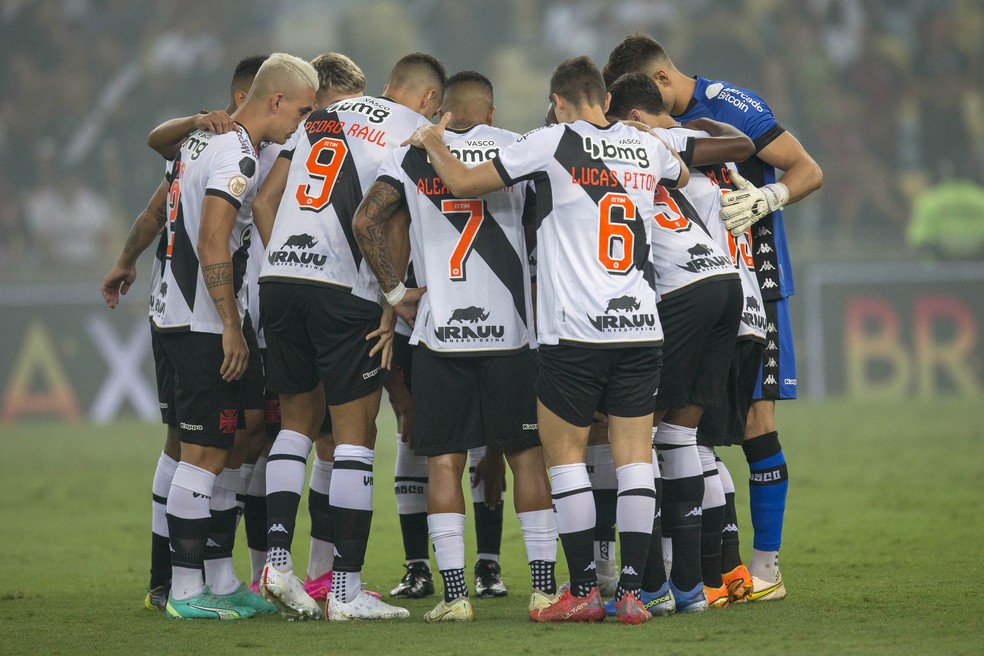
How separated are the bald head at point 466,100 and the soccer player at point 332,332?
23 centimetres

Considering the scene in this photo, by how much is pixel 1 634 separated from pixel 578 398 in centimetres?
247

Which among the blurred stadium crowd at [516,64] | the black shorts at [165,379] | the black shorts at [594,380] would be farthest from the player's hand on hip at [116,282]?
the blurred stadium crowd at [516,64]

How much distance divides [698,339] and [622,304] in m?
0.52

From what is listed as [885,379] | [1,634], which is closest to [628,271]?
[1,634]

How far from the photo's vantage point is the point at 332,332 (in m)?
4.84

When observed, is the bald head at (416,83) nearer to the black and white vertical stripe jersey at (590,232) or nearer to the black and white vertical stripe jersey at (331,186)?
the black and white vertical stripe jersey at (331,186)

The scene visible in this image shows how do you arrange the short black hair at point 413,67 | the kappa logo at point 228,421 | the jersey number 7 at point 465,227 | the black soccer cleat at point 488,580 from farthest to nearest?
the black soccer cleat at point 488,580, the short black hair at point 413,67, the kappa logo at point 228,421, the jersey number 7 at point 465,227

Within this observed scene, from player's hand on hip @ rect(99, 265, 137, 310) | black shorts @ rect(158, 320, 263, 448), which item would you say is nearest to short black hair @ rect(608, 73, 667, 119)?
black shorts @ rect(158, 320, 263, 448)

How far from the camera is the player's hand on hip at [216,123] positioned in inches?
197

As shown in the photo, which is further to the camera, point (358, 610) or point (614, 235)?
point (358, 610)

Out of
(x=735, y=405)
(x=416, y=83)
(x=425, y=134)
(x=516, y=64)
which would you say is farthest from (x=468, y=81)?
(x=516, y=64)

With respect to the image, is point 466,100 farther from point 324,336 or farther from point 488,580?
point 488,580

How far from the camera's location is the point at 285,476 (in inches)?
192

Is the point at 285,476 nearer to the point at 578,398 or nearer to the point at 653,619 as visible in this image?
the point at 578,398
